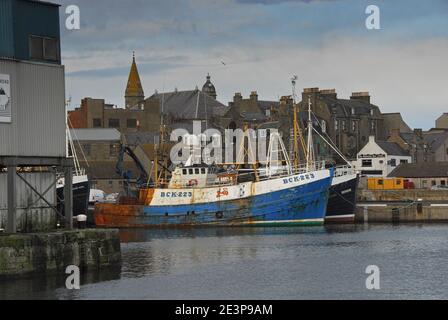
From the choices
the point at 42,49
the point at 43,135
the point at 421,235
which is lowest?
the point at 421,235

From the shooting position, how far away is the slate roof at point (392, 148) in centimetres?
12375

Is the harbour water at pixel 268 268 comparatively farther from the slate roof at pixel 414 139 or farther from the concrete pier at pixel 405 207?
the slate roof at pixel 414 139

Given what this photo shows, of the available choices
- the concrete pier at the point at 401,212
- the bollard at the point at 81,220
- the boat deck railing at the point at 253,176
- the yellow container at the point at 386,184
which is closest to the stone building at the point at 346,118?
the yellow container at the point at 386,184

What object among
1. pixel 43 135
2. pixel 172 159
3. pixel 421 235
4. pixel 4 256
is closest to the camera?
pixel 4 256

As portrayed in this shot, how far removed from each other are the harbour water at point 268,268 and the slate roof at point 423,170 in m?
31.5

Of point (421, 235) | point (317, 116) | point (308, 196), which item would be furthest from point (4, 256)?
point (317, 116)

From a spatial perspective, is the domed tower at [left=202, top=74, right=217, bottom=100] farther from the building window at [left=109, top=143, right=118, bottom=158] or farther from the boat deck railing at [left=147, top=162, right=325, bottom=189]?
the boat deck railing at [left=147, top=162, right=325, bottom=189]

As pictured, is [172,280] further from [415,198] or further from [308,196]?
[415,198]

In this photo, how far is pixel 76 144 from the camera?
401 feet

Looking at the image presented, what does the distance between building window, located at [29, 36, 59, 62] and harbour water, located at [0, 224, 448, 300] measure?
9.70m

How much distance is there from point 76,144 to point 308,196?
4780 cm

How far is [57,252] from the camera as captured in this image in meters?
41.7

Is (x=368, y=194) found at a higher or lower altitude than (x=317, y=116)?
lower
